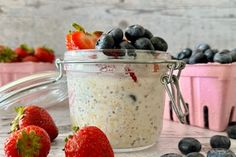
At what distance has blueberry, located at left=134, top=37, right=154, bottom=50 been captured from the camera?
622mm

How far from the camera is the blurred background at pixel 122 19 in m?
1.30

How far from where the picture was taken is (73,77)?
66 centimetres

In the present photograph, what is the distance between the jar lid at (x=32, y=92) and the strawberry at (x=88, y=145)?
24cm

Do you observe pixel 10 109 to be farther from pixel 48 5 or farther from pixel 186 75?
pixel 48 5

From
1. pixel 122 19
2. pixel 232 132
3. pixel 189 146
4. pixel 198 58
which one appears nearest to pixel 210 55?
pixel 198 58

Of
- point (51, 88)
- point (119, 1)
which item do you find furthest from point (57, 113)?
point (119, 1)

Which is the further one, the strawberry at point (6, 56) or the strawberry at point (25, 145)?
the strawberry at point (6, 56)

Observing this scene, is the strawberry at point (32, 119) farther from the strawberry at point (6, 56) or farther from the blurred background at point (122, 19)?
the blurred background at point (122, 19)

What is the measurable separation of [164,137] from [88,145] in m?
0.29

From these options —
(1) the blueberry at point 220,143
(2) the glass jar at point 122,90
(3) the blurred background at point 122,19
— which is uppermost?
(3) the blurred background at point 122,19

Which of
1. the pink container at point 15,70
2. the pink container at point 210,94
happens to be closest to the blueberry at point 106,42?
the pink container at point 210,94

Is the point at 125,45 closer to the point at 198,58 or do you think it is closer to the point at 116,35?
the point at 116,35

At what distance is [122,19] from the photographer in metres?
1.34

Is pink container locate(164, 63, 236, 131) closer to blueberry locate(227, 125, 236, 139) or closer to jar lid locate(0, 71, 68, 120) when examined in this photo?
blueberry locate(227, 125, 236, 139)
